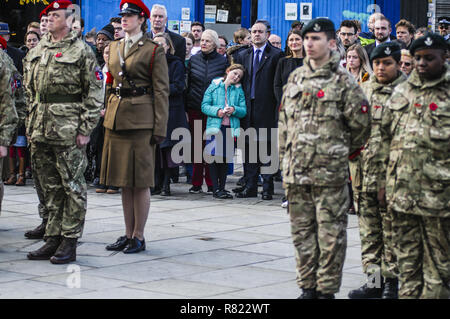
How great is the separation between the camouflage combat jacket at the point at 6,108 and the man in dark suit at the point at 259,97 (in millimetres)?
4717

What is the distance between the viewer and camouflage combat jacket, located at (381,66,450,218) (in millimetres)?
5766

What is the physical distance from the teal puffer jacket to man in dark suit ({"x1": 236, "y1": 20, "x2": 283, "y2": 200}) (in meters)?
0.18

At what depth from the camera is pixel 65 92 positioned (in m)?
7.71

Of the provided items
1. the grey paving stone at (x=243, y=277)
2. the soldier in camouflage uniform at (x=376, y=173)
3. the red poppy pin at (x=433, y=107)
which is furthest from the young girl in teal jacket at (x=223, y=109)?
the red poppy pin at (x=433, y=107)

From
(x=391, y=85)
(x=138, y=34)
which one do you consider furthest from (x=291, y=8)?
(x=391, y=85)

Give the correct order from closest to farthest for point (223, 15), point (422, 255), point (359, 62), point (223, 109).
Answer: point (422, 255), point (359, 62), point (223, 109), point (223, 15)

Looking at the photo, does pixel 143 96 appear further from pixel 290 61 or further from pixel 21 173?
pixel 21 173

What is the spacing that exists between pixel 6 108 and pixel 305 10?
414 inches

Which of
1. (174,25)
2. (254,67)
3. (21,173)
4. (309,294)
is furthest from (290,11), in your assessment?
(309,294)

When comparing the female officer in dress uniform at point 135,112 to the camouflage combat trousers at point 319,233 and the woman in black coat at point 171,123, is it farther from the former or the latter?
the woman in black coat at point 171,123

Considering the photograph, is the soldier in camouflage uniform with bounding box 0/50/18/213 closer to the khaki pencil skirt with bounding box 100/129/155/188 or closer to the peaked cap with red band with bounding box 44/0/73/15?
the peaked cap with red band with bounding box 44/0/73/15

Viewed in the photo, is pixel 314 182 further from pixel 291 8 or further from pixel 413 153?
pixel 291 8

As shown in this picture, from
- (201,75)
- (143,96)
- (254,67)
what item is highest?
(254,67)

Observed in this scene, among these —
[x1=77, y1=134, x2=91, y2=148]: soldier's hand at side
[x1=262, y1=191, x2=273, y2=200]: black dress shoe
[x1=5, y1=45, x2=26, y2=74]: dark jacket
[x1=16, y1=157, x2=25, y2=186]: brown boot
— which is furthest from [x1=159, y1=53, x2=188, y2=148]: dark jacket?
[x1=77, y1=134, x2=91, y2=148]: soldier's hand at side
